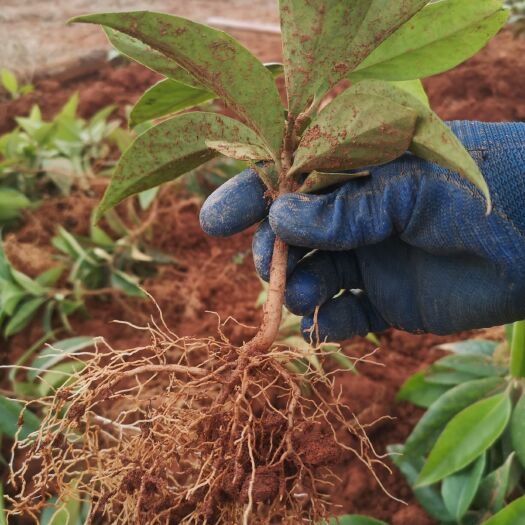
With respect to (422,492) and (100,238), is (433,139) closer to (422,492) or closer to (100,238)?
(422,492)

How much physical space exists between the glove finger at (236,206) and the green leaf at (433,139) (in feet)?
0.79

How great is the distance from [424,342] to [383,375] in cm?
20

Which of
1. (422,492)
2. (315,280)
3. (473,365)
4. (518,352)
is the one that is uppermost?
(315,280)

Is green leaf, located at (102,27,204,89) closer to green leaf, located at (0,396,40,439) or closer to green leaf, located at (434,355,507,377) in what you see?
green leaf, located at (0,396,40,439)

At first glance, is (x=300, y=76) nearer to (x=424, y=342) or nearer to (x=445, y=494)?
(x=445, y=494)

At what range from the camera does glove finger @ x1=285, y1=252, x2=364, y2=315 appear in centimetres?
100

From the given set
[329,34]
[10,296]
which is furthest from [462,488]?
[10,296]

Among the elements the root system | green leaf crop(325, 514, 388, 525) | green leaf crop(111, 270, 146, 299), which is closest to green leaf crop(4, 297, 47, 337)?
green leaf crop(111, 270, 146, 299)

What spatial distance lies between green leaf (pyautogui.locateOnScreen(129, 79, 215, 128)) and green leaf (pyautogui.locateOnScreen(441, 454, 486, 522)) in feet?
2.90

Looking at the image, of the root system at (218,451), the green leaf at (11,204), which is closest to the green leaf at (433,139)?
the root system at (218,451)

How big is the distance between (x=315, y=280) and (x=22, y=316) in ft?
3.32

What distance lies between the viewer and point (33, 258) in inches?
73.2

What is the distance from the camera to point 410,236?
3.14ft

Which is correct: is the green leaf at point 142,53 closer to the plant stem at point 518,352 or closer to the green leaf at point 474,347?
the plant stem at point 518,352
